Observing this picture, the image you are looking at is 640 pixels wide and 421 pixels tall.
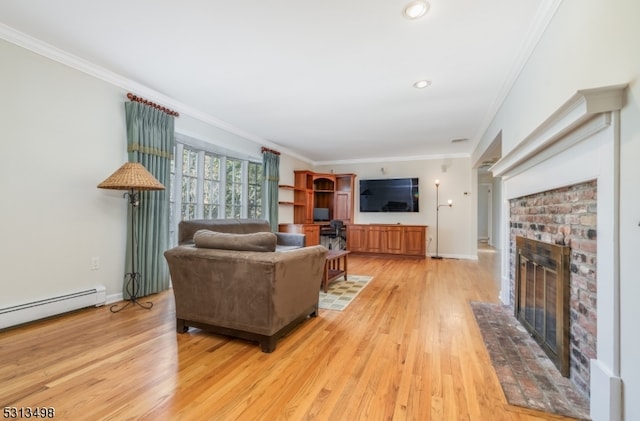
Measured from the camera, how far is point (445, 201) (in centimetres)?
689

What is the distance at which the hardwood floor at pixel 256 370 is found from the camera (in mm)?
1481

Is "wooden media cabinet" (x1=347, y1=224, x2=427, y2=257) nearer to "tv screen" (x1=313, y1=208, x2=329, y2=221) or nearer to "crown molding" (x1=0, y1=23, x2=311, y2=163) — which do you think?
"tv screen" (x1=313, y1=208, x2=329, y2=221)

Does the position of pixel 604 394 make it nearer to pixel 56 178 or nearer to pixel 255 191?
pixel 56 178

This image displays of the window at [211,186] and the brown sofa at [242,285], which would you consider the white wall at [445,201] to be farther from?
the brown sofa at [242,285]

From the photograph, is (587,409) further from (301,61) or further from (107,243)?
(107,243)

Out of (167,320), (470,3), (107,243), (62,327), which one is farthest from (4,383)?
(470,3)

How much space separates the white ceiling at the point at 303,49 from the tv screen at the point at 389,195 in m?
2.85

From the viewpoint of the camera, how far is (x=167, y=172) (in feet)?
11.9

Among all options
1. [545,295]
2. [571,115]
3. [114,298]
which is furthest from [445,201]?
[114,298]

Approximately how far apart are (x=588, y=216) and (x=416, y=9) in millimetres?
1659

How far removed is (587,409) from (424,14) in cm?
253

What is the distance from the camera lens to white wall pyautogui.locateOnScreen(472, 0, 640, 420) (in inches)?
44.8

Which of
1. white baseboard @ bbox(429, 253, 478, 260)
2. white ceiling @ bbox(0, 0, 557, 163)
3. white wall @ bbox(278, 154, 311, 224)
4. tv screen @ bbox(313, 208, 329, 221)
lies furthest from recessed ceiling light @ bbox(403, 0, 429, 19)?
white baseboard @ bbox(429, 253, 478, 260)

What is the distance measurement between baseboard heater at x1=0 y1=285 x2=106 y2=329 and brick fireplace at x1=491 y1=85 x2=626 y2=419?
12.8ft
